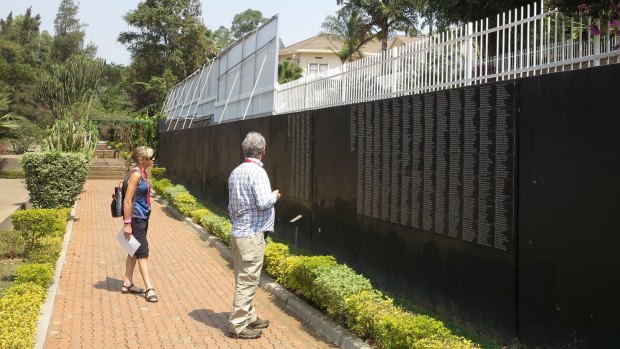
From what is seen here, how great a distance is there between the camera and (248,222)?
19.5ft

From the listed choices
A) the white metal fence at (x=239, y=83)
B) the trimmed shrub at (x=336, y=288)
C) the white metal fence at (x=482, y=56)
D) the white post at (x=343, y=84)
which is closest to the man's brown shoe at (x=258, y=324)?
the trimmed shrub at (x=336, y=288)

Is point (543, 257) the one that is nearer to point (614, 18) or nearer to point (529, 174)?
point (529, 174)

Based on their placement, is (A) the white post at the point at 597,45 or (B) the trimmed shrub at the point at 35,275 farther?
(B) the trimmed shrub at the point at 35,275

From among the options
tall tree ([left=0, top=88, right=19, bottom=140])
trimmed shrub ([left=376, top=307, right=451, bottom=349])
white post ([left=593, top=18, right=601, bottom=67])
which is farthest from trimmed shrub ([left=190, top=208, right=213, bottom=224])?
tall tree ([left=0, top=88, right=19, bottom=140])

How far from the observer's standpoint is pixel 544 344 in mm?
4797

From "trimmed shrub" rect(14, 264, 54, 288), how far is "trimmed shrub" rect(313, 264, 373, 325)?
2996 mm

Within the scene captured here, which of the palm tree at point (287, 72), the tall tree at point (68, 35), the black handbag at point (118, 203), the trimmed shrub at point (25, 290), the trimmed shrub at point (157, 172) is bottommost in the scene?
the trimmed shrub at point (25, 290)

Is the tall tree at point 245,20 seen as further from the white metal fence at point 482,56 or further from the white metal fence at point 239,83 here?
the white metal fence at point 482,56

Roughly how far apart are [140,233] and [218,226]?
4315 mm

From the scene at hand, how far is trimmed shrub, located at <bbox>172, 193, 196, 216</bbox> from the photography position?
15.5 m

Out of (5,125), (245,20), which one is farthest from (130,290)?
(245,20)

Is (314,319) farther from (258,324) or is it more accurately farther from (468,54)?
(468,54)

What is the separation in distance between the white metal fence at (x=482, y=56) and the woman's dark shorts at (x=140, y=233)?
3227 millimetres

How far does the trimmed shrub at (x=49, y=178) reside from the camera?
44.0 ft
